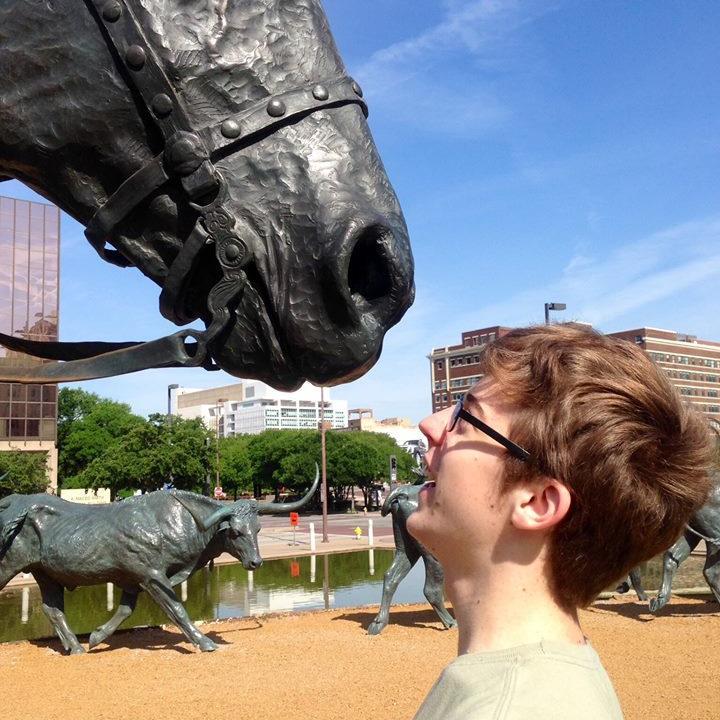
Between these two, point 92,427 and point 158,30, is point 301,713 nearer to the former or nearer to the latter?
point 158,30

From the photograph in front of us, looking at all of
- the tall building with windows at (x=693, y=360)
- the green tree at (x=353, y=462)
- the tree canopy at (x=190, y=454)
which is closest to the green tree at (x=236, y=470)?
the tree canopy at (x=190, y=454)

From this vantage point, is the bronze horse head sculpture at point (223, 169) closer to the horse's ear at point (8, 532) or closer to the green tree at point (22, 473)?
the horse's ear at point (8, 532)

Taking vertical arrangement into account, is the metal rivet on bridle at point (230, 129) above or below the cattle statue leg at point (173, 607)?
above

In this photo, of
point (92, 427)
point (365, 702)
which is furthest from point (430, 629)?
point (92, 427)

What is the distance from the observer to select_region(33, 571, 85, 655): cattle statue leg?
11109 mm

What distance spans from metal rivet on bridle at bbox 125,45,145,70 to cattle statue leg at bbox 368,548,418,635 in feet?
38.4

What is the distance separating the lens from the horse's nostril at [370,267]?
1.58 meters

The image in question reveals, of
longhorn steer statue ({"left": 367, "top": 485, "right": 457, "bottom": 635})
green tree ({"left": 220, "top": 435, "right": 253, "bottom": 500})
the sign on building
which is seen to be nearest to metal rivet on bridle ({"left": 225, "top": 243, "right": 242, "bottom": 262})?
longhorn steer statue ({"left": 367, "top": 485, "right": 457, "bottom": 635})

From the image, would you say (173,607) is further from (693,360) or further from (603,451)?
(693,360)

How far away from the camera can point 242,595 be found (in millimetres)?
17859

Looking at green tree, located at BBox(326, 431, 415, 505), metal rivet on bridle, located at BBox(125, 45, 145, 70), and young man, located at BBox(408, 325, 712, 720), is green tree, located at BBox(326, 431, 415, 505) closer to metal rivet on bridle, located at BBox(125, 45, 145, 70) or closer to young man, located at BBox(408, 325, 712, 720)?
metal rivet on bridle, located at BBox(125, 45, 145, 70)

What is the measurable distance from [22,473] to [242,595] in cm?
2251

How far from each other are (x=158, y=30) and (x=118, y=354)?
2.29 ft

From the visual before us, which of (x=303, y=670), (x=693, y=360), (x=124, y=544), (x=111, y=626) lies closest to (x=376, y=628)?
(x=303, y=670)
